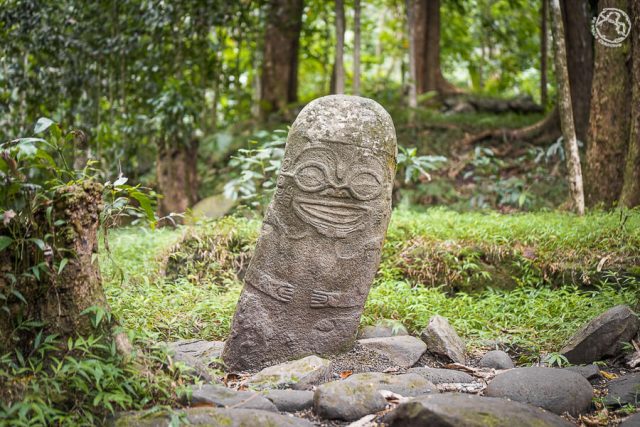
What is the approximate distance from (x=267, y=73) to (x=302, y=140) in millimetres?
8231

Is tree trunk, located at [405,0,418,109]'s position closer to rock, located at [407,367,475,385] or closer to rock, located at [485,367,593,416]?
rock, located at [407,367,475,385]

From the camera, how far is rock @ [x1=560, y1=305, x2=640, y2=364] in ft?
14.7

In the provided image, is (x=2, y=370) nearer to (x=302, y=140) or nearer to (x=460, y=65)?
(x=302, y=140)

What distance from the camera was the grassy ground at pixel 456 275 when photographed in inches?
204

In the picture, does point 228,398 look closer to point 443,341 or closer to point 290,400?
point 290,400

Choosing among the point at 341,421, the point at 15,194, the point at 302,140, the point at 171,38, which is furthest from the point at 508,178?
the point at 15,194

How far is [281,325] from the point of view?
4512 mm

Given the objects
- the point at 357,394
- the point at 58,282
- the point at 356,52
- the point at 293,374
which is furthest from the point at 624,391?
the point at 356,52

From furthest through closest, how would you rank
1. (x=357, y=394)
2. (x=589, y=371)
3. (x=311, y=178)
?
(x=311, y=178)
(x=589, y=371)
(x=357, y=394)

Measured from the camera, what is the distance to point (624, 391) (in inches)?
153

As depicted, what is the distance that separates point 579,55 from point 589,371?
21.8 feet

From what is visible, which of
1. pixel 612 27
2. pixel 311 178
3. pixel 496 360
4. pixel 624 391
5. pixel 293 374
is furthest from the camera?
pixel 612 27

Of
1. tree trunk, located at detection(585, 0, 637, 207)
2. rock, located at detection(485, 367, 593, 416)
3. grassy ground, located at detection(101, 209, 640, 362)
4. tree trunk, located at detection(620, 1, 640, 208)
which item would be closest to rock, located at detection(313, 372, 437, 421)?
rock, located at detection(485, 367, 593, 416)

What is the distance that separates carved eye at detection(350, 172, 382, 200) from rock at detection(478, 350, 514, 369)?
136cm
